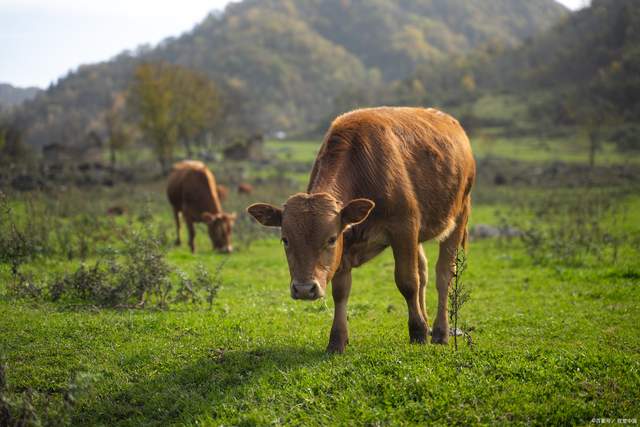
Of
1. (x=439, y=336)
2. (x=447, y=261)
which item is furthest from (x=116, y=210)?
(x=439, y=336)

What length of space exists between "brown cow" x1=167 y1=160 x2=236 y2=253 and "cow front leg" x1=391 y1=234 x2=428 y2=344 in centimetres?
1247

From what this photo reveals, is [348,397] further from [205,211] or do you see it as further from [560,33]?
[560,33]

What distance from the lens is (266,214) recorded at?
6391 mm

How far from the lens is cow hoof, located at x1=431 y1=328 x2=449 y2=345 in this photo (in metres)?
7.78

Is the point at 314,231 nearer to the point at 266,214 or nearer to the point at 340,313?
the point at 266,214

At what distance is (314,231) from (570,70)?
12267cm

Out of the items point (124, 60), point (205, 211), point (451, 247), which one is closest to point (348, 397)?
point (451, 247)

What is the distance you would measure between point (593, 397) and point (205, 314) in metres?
5.92

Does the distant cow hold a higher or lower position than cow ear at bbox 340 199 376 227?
lower

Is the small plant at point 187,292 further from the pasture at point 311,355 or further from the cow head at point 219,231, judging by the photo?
the cow head at point 219,231

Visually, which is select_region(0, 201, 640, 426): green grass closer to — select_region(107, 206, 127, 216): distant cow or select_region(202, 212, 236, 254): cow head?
select_region(202, 212, 236, 254): cow head

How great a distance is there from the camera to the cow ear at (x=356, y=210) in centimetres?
603

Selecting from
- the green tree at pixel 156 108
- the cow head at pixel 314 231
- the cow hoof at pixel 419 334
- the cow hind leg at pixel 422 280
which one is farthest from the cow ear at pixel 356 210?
the green tree at pixel 156 108

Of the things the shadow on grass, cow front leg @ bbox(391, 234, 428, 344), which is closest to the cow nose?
the shadow on grass
